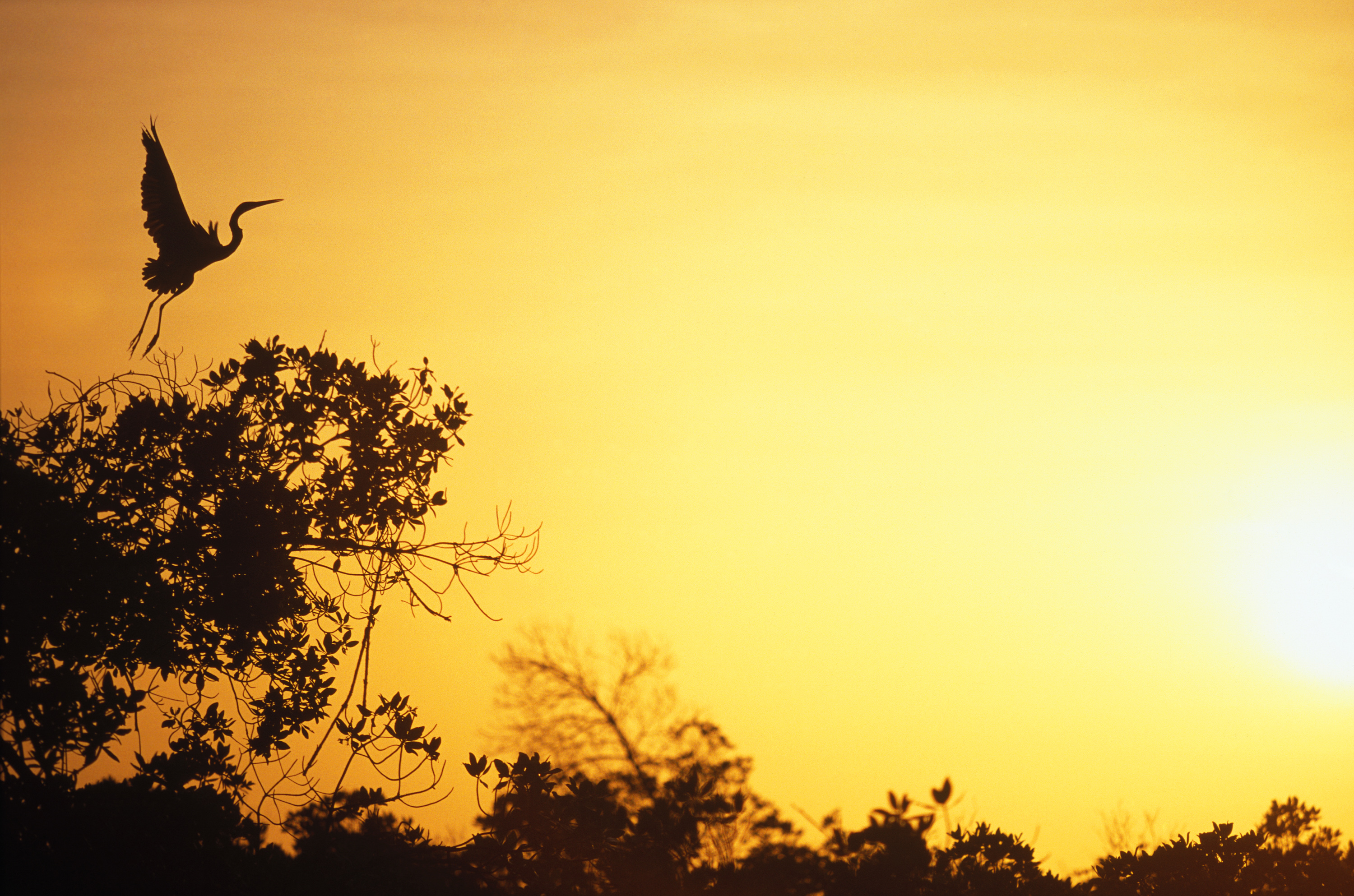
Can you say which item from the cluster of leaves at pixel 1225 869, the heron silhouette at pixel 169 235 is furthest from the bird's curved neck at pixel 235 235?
the cluster of leaves at pixel 1225 869

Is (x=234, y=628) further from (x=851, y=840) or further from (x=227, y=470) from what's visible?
(x=851, y=840)

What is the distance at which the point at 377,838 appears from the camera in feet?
26.3

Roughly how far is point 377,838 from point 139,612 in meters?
2.57

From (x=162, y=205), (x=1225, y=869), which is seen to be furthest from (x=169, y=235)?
(x=1225, y=869)

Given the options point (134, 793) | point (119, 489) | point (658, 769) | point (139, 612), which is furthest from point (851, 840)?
point (658, 769)

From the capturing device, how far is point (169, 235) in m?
10.7

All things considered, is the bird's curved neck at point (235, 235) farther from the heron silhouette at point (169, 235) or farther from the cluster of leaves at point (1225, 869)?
the cluster of leaves at point (1225, 869)

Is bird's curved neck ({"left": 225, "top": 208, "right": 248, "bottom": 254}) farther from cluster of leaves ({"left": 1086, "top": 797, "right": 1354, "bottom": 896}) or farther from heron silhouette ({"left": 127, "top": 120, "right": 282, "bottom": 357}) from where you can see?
cluster of leaves ({"left": 1086, "top": 797, "right": 1354, "bottom": 896})

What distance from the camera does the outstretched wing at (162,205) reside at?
406 inches

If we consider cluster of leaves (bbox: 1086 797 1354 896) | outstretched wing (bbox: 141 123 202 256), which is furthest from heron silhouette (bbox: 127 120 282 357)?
cluster of leaves (bbox: 1086 797 1354 896)

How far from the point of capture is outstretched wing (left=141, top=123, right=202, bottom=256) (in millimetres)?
10312

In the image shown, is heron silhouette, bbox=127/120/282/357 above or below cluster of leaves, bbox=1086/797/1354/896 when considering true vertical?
above

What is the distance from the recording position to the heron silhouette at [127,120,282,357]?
10.4 meters

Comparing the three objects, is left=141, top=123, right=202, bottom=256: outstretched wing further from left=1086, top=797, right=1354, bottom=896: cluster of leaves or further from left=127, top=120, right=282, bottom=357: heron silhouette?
left=1086, top=797, right=1354, bottom=896: cluster of leaves
